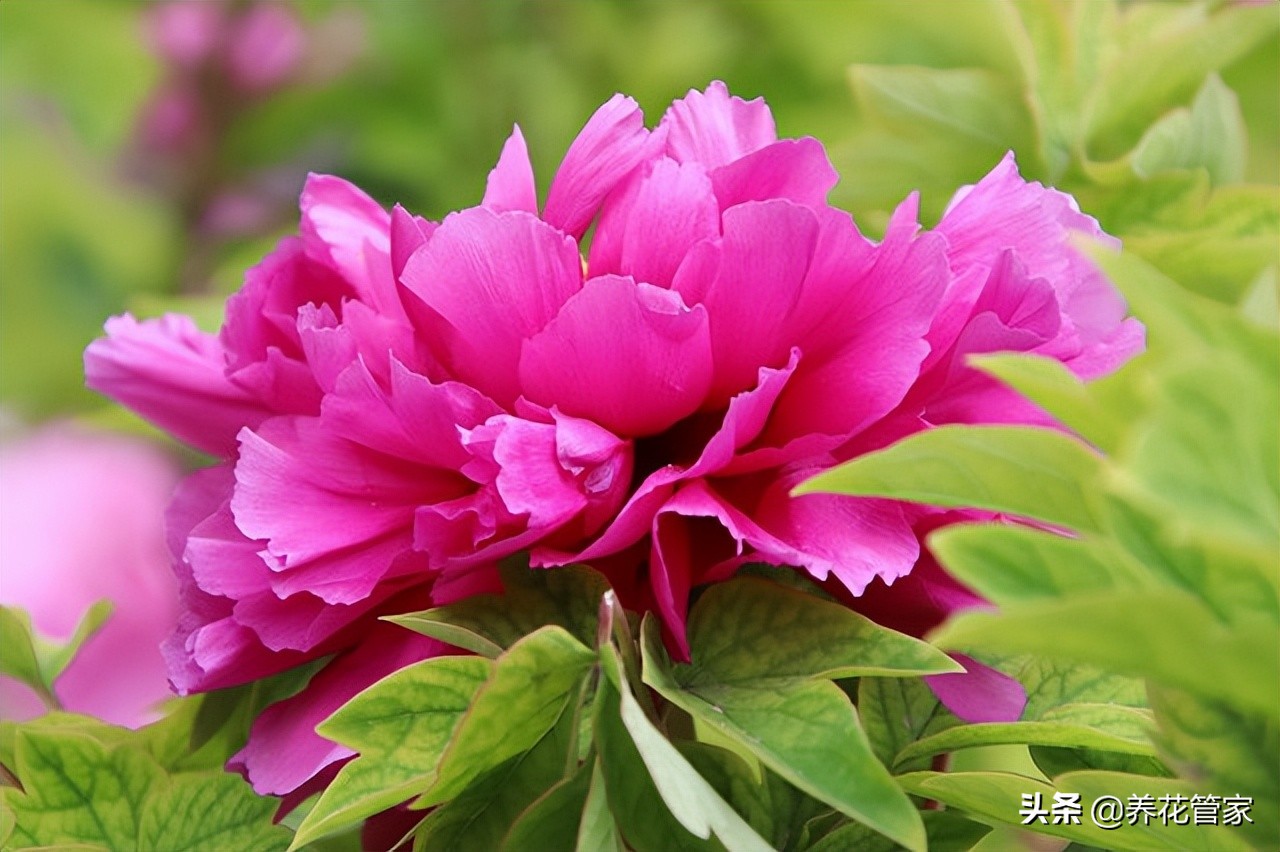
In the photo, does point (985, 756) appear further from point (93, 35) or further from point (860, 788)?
point (93, 35)

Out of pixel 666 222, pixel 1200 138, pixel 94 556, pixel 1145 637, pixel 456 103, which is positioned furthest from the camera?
pixel 456 103

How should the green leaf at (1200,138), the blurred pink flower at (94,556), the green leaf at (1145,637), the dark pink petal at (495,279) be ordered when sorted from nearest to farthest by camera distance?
the green leaf at (1145,637) → the dark pink petal at (495,279) → the green leaf at (1200,138) → the blurred pink flower at (94,556)

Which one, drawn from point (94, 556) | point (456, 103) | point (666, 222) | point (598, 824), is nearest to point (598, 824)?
point (598, 824)

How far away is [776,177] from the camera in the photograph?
28 centimetres

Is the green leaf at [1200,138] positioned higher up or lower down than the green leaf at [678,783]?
lower down

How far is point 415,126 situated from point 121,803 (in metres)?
0.77

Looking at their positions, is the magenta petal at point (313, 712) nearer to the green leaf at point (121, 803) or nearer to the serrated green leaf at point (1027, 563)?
the green leaf at point (121, 803)

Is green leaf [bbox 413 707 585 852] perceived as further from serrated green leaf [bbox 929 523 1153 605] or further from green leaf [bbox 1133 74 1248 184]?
green leaf [bbox 1133 74 1248 184]

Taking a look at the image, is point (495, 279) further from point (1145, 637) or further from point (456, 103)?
point (456, 103)

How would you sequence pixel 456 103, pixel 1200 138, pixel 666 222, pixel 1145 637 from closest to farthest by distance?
1. pixel 1145 637
2. pixel 666 222
3. pixel 1200 138
4. pixel 456 103

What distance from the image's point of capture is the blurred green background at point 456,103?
1.54 ft

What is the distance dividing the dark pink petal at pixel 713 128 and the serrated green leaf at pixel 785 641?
Result: 0.09m

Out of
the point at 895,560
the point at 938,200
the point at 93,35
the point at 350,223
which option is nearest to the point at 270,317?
the point at 350,223

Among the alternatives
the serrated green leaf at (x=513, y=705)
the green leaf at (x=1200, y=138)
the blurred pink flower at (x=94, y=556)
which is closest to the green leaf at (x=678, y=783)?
the serrated green leaf at (x=513, y=705)
